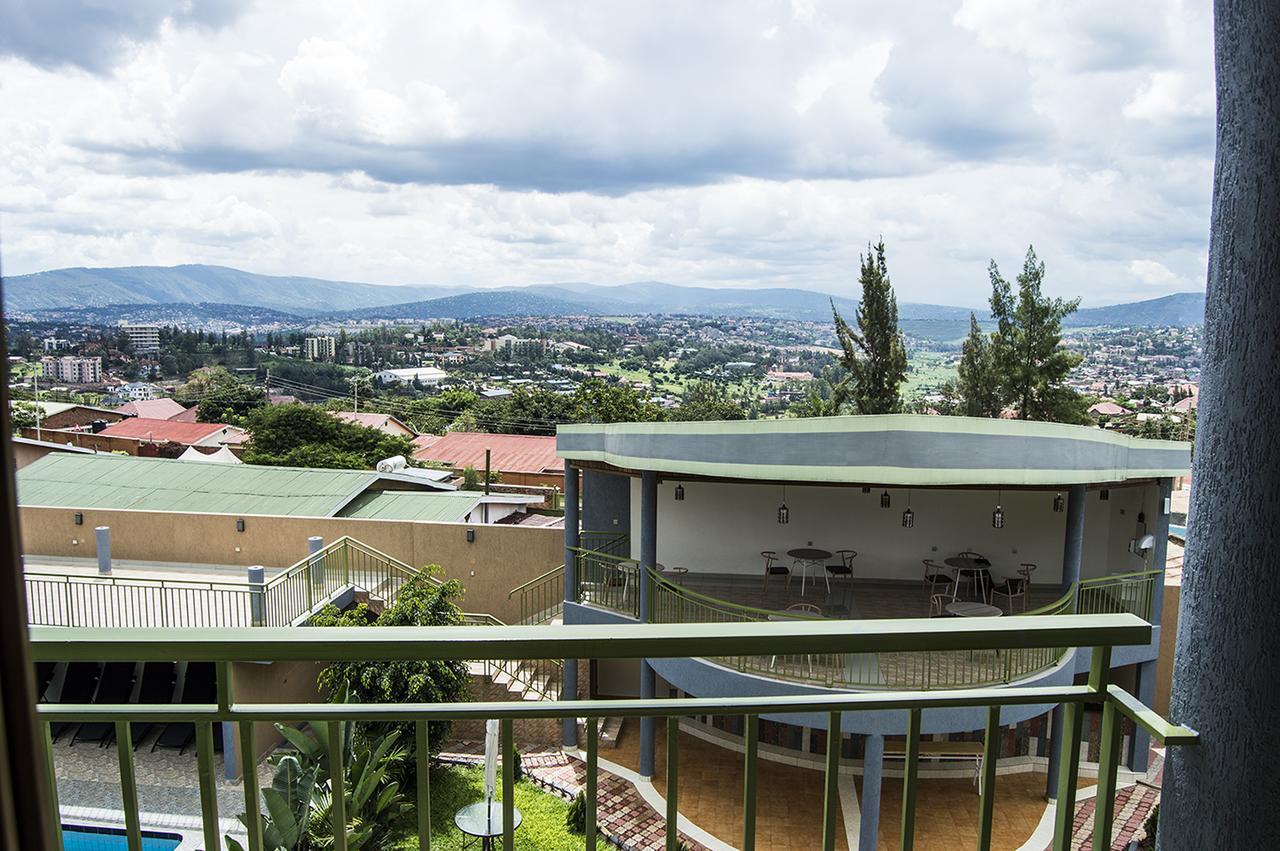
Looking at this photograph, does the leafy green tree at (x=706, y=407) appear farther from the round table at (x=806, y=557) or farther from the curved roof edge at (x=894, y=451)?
the curved roof edge at (x=894, y=451)

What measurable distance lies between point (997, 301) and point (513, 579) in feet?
89.8

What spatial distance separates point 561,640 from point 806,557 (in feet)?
40.9

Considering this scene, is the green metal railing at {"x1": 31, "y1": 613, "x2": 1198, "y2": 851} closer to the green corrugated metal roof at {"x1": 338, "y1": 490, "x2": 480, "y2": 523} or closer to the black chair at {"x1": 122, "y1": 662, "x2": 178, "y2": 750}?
the black chair at {"x1": 122, "y1": 662, "x2": 178, "y2": 750}

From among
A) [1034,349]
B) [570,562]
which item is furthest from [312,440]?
[1034,349]

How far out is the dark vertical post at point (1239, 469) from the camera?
1.58m

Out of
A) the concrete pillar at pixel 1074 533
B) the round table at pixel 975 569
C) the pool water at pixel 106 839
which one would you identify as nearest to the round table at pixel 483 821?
the pool water at pixel 106 839

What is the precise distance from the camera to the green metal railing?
5.58 ft

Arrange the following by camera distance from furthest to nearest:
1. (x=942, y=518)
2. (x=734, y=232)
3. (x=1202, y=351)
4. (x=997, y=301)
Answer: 1. (x=734, y=232)
2. (x=997, y=301)
3. (x=942, y=518)
4. (x=1202, y=351)

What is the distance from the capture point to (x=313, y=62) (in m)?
22.5

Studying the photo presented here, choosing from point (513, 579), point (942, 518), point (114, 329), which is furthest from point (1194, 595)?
point (114, 329)

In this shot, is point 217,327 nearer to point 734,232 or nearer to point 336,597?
point 734,232

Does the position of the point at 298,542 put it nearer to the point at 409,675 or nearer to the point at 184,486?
the point at 184,486

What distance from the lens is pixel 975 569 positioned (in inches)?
532

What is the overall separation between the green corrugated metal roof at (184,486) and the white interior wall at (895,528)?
9507 millimetres
